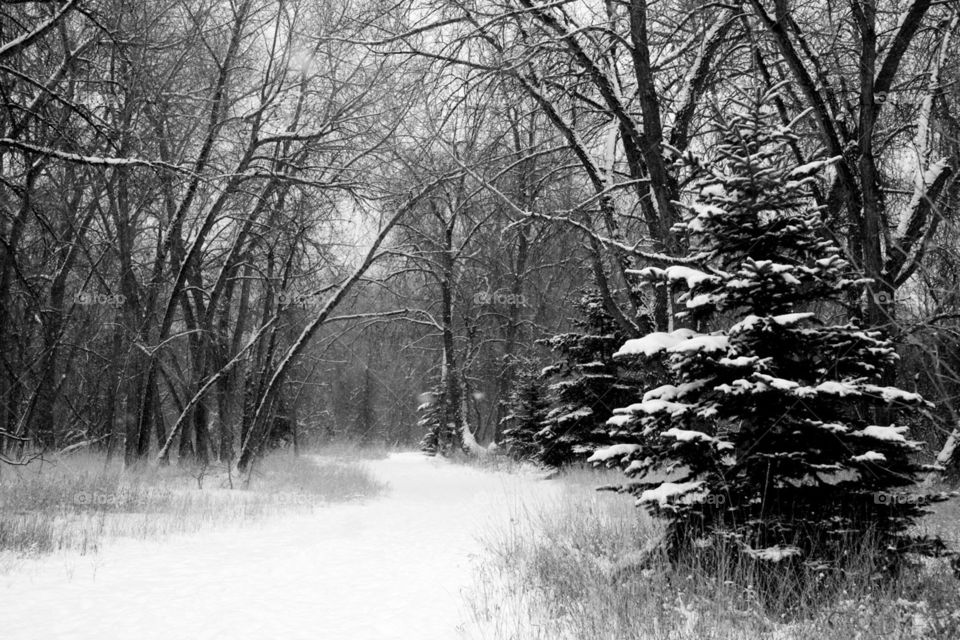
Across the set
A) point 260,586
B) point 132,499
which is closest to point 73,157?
point 260,586

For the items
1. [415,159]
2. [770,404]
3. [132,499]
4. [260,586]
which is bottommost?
[260,586]

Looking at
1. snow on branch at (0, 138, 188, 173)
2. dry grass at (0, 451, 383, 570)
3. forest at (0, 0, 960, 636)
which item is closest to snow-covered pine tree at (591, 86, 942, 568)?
forest at (0, 0, 960, 636)

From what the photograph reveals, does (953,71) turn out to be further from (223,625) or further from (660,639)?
(223,625)

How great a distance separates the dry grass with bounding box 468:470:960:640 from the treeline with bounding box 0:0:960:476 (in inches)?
50.6

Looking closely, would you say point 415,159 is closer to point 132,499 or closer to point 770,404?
point 132,499

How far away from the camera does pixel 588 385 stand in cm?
1495

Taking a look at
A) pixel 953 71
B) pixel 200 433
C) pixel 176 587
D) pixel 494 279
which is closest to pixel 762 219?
pixel 953 71

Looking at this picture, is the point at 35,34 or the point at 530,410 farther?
the point at 530,410

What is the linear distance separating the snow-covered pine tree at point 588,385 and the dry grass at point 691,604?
A: 970 centimetres

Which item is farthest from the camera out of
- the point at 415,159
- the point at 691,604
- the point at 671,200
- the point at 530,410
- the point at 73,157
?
the point at 530,410

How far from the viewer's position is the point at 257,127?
12.3 meters

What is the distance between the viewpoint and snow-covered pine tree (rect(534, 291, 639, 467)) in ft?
48.5

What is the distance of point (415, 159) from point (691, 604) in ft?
28.3

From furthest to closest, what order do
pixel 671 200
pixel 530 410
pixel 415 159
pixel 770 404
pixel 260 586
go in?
pixel 530 410
pixel 415 159
pixel 671 200
pixel 260 586
pixel 770 404
